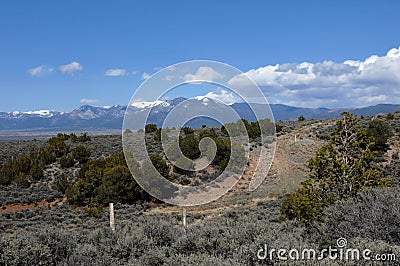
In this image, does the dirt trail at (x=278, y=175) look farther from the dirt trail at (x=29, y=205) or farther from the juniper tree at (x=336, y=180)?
the juniper tree at (x=336, y=180)

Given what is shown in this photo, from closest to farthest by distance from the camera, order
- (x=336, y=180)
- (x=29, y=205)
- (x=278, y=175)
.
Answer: (x=336, y=180), (x=29, y=205), (x=278, y=175)

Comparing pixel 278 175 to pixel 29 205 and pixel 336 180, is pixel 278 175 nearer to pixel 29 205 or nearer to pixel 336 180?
pixel 29 205

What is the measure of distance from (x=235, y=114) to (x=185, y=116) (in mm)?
1364

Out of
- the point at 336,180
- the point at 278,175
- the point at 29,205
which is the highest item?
the point at 336,180

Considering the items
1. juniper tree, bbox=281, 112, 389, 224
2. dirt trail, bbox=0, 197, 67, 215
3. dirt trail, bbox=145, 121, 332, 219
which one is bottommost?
dirt trail, bbox=0, 197, 67, 215

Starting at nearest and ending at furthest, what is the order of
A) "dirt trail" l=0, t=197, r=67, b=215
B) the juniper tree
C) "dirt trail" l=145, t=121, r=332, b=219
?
the juniper tree
"dirt trail" l=145, t=121, r=332, b=219
"dirt trail" l=0, t=197, r=67, b=215

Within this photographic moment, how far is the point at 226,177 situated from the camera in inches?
1004

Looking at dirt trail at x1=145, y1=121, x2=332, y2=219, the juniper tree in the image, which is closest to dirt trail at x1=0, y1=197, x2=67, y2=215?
dirt trail at x1=145, y1=121, x2=332, y2=219

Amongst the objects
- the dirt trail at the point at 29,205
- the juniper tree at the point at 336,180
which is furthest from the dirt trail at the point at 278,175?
the juniper tree at the point at 336,180

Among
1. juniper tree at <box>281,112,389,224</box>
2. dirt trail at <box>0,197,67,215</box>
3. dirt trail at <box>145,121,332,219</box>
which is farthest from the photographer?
dirt trail at <box>0,197,67,215</box>

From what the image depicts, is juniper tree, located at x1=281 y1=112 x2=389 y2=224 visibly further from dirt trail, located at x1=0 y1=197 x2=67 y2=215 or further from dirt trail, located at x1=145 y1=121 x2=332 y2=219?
dirt trail, located at x1=0 y1=197 x2=67 y2=215

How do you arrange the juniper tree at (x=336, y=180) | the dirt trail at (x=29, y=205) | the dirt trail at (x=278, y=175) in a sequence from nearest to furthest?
the juniper tree at (x=336, y=180)
the dirt trail at (x=278, y=175)
the dirt trail at (x=29, y=205)

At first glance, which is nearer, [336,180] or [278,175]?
[336,180]

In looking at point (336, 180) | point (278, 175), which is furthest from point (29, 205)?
point (336, 180)
